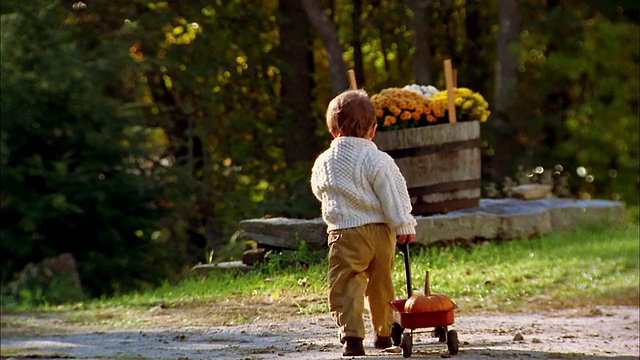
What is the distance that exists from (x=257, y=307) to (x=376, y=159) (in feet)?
12.7

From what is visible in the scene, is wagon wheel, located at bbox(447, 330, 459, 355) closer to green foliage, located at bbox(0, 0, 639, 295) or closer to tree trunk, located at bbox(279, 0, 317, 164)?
green foliage, located at bbox(0, 0, 639, 295)

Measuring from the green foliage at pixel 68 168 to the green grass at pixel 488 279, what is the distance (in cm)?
417

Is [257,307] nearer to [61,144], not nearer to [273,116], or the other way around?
[61,144]

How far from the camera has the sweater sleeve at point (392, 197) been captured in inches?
285

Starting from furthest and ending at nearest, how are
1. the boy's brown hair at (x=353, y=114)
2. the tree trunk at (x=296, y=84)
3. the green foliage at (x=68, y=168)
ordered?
the tree trunk at (x=296, y=84), the green foliage at (x=68, y=168), the boy's brown hair at (x=353, y=114)

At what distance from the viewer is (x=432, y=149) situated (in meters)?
14.2

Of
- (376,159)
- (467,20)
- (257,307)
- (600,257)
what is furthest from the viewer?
(467,20)

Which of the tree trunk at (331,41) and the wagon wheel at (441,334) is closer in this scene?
the wagon wheel at (441,334)

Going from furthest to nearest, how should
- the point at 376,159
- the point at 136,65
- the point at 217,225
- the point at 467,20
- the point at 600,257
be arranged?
the point at 467,20, the point at 217,225, the point at 136,65, the point at 600,257, the point at 376,159

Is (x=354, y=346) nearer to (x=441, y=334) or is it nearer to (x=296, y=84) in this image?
→ (x=441, y=334)

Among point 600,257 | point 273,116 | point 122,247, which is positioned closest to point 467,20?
point 273,116

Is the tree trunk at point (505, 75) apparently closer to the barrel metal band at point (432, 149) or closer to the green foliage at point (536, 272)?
the barrel metal band at point (432, 149)

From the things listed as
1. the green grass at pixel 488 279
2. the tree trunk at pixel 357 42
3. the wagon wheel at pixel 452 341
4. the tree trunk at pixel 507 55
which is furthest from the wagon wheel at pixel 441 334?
the tree trunk at pixel 357 42

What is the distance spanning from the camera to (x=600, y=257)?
13266 mm
